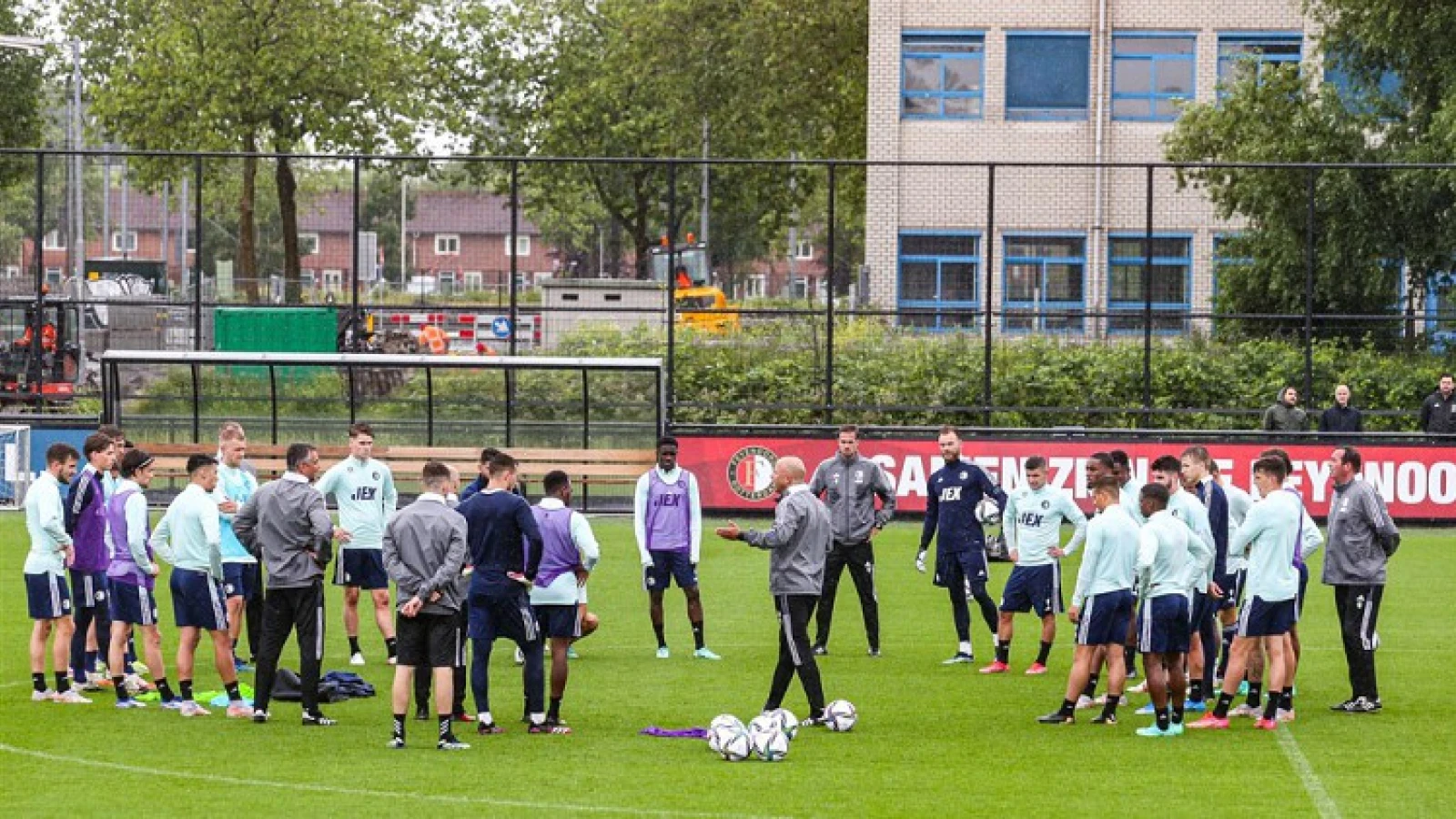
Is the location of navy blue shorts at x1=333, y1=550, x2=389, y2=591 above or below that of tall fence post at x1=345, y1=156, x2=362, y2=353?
below

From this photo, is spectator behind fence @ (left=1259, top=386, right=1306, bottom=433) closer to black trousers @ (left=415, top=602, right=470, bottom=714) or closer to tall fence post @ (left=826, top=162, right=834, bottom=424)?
tall fence post @ (left=826, top=162, right=834, bottom=424)

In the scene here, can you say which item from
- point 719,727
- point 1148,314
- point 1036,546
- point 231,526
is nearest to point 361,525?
point 231,526

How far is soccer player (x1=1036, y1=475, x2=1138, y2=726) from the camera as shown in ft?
50.1

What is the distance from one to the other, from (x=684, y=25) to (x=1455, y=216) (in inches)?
1170

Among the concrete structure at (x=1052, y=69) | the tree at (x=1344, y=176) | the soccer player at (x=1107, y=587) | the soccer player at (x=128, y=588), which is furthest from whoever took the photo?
the concrete structure at (x=1052, y=69)

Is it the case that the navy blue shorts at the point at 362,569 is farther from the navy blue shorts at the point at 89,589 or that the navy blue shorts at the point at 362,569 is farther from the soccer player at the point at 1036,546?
the soccer player at the point at 1036,546

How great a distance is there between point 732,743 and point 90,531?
A: 5505mm

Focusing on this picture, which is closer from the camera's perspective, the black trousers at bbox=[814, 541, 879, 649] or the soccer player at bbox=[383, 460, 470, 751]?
the soccer player at bbox=[383, 460, 470, 751]

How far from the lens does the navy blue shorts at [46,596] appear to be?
15992 millimetres

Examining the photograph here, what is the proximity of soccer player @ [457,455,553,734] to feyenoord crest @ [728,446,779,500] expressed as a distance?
16105mm

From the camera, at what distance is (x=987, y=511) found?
61.8 feet

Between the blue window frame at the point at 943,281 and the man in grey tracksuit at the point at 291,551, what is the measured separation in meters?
18.8

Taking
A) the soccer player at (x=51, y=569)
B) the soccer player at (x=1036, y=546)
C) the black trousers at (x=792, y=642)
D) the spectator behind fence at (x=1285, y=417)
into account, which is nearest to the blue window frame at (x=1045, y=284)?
the spectator behind fence at (x=1285, y=417)

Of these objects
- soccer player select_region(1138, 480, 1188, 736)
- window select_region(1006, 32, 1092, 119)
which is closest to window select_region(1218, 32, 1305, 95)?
window select_region(1006, 32, 1092, 119)
